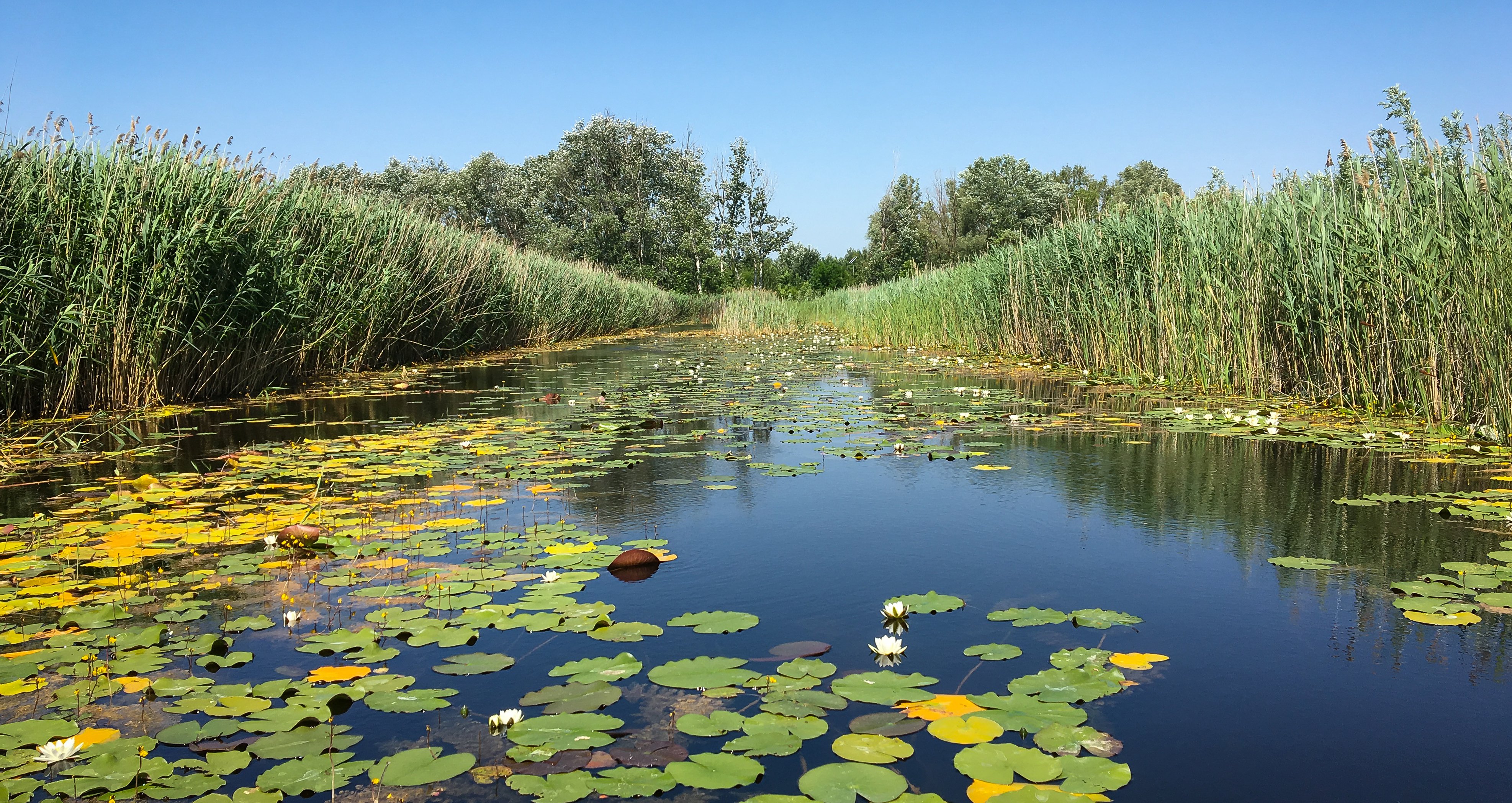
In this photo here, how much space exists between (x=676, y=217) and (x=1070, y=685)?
44314 millimetres

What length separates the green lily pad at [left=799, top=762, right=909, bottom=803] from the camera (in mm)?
1752

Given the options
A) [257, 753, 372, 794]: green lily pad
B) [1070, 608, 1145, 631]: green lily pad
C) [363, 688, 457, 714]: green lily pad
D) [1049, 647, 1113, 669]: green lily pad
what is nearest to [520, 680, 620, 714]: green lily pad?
[363, 688, 457, 714]: green lily pad

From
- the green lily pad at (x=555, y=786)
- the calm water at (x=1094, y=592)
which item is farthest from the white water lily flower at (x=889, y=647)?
the green lily pad at (x=555, y=786)

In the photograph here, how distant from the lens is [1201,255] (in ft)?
27.3

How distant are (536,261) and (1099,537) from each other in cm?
1817

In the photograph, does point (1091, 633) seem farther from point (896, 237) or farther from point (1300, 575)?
point (896, 237)

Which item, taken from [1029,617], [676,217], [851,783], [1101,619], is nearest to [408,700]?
[851,783]

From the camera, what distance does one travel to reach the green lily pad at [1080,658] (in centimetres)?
237

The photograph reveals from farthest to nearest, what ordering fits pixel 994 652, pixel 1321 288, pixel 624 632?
pixel 1321 288
pixel 624 632
pixel 994 652

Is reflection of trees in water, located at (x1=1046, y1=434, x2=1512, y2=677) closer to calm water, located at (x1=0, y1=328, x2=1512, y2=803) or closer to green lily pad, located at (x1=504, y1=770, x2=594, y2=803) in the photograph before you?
calm water, located at (x1=0, y1=328, x2=1512, y2=803)

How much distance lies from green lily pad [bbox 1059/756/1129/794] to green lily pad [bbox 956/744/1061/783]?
22 mm

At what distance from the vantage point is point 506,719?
2016 millimetres

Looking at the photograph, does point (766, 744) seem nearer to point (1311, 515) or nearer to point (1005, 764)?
point (1005, 764)

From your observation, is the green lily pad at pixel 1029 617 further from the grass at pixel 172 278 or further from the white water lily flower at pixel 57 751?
the grass at pixel 172 278
